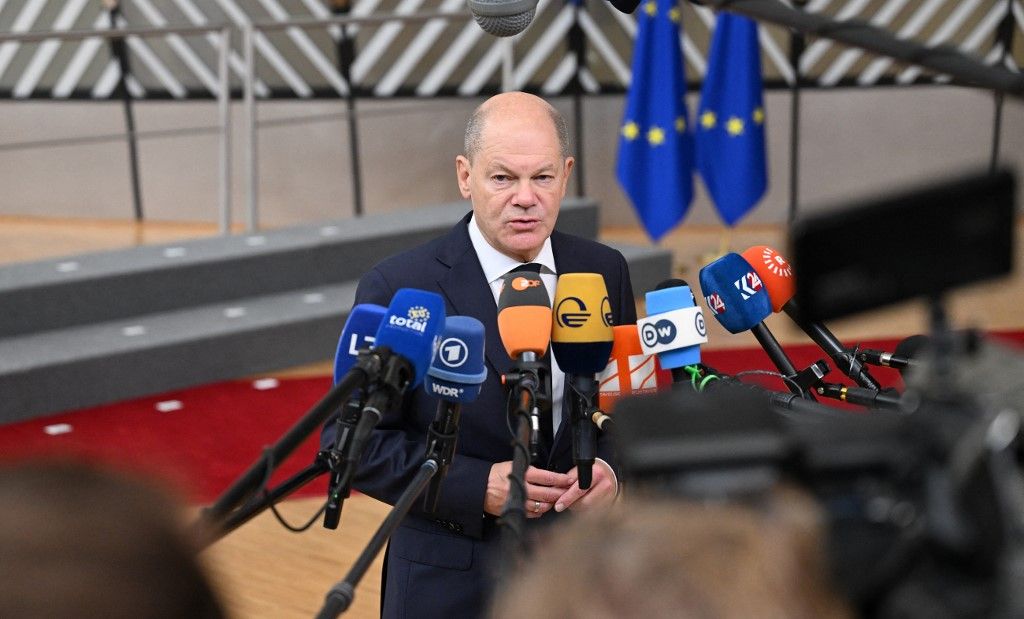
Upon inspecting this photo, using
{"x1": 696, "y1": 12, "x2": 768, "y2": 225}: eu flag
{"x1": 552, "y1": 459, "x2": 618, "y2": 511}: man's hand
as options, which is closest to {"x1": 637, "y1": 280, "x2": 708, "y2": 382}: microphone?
{"x1": 552, "y1": 459, "x2": 618, "y2": 511}: man's hand

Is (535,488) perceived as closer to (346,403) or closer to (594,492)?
(594,492)

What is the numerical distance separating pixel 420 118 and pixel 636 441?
26.1 feet

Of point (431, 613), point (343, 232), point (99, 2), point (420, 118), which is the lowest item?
point (431, 613)

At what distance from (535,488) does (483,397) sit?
0.19 metres

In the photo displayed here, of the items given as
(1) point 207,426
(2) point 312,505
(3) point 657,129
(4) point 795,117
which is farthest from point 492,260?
(4) point 795,117

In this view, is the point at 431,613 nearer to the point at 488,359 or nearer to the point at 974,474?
the point at 488,359

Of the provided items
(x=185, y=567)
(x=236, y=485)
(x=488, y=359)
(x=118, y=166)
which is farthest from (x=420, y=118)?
(x=185, y=567)

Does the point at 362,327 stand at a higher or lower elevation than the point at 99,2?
lower

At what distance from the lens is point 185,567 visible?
0.66m

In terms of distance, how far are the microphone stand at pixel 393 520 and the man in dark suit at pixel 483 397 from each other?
336mm

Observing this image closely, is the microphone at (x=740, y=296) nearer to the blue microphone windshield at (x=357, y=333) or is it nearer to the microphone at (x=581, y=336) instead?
the microphone at (x=581, y=336)

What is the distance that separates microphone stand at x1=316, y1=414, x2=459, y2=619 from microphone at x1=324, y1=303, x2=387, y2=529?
0.05 metres

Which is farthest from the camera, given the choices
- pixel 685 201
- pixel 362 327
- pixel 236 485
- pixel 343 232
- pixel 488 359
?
pixel 685 201

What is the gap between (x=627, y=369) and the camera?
1762mm
